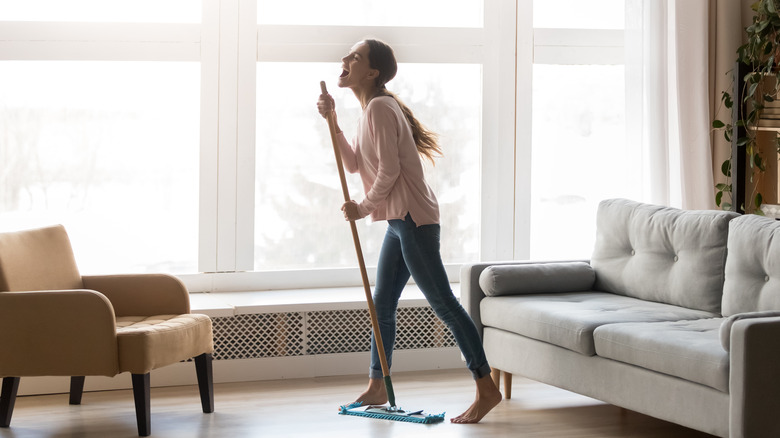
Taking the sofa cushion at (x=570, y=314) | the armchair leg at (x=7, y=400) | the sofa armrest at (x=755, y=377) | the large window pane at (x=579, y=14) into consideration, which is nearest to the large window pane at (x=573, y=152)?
the large window pane at (x=579, y=14)

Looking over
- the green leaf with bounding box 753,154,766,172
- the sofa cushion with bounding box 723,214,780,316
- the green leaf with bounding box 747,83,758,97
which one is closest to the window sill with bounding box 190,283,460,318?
the sofa cushion with bounding box 723,214,780,316

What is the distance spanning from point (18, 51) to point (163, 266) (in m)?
1.19

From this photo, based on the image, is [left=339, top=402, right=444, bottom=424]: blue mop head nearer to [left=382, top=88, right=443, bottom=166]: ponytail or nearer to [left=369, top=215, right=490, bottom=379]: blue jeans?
[left=369, top=215, right=490, bottom=379]: blue jeans

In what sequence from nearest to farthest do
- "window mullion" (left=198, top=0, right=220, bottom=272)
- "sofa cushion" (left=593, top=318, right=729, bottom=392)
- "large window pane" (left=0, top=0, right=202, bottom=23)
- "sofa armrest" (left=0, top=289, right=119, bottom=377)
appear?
"sofa cushion" (left=593, top=318, right=729, bottom=392), "sofa armrest" (left=0, top=289, right=119, bottom=377), "large window pane" (left=0, top=0, right=202, bottom=23), "window mullion" (left=198, top=0, right=220, bottom=272)

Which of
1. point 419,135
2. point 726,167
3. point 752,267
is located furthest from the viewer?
point 726,167

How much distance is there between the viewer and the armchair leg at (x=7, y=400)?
349 centimetres

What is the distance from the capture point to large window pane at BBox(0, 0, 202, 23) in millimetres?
4383

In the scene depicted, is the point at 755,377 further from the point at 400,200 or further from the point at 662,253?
the point at 400,200

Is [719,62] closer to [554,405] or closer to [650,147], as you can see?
[650,147]

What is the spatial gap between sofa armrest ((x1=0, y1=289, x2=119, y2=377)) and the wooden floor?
298mm

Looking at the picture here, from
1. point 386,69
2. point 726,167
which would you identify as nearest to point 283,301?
point 386,69

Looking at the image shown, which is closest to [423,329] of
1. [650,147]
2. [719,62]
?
[650,147]

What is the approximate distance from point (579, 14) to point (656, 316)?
2171 mm

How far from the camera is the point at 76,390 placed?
383 centimetres
